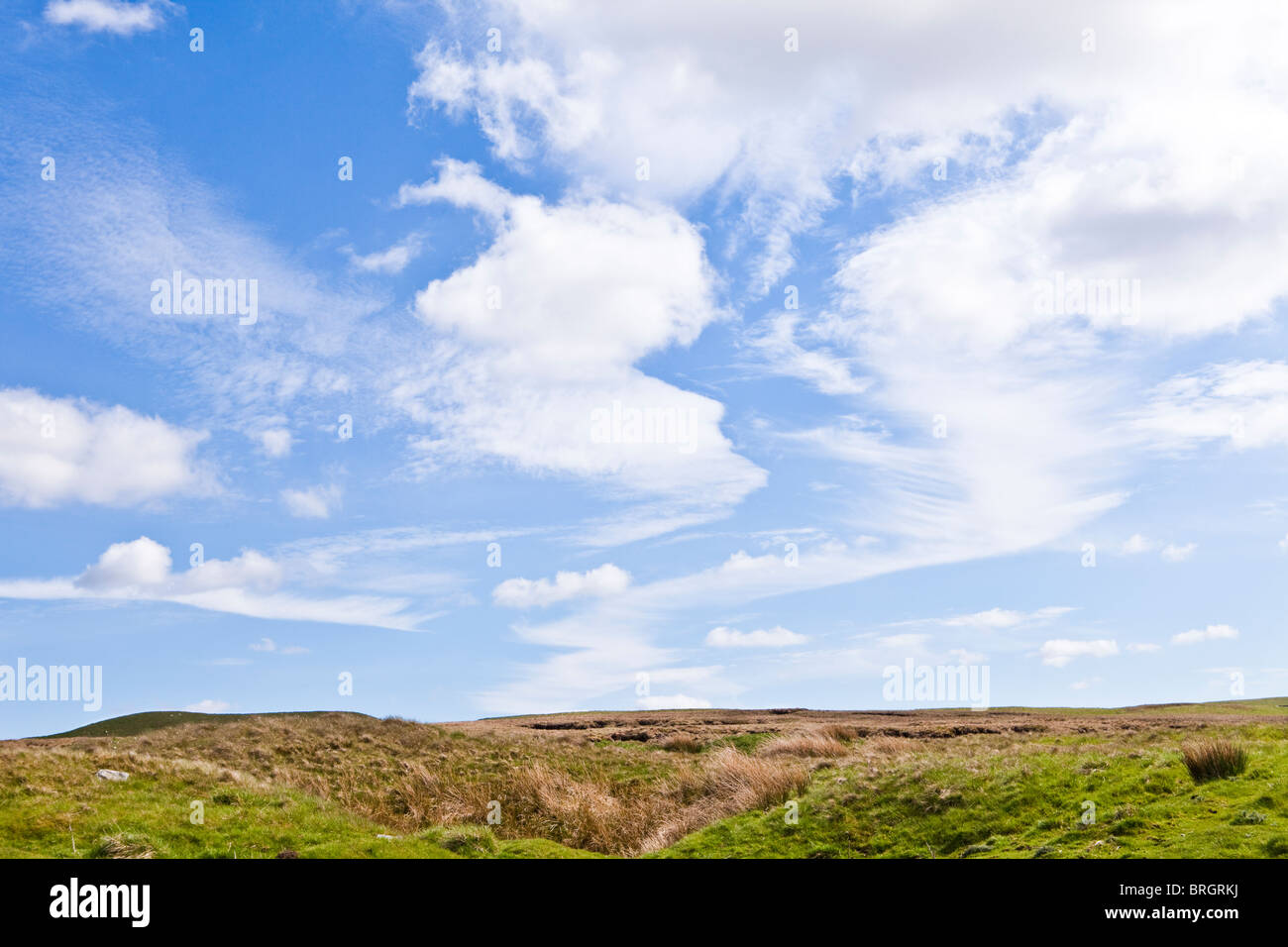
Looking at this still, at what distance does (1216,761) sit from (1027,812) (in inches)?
164

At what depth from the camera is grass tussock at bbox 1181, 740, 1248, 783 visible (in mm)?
17938

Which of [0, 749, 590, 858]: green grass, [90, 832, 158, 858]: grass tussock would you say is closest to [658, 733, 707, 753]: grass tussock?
[0, 749, 590, 858]: green grass

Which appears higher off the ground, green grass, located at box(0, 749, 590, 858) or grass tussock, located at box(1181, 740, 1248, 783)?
grass tussock, located at box(1181, 740, 1248, 783)

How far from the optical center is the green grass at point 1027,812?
15156 millimetres

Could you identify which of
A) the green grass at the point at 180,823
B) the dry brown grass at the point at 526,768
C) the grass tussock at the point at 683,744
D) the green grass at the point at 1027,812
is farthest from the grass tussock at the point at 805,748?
the green grass at the point at 180,823

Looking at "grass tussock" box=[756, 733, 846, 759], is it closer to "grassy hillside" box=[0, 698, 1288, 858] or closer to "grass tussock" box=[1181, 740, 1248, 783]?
"grassy hillside" box=[0, 698, 1288, 858]

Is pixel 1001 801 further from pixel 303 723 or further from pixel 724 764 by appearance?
pixel 303 723

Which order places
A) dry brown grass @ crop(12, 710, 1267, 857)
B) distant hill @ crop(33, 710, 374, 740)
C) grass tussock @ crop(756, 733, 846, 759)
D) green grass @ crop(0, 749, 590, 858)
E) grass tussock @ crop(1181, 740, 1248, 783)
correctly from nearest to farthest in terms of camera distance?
grass tussock @ crop(1181, 740, 1248, 783) → green grass @ crop(0, 749, 590, 858) → dry brown grass @ crop(12, 710, 1267, 857) → grass tussock @ crop(756, 733, 846, 759) → distant hill @ crop(33, 710, 374, 740)

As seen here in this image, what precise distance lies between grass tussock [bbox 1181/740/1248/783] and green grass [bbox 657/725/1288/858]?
223mm

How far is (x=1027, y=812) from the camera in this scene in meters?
18.5

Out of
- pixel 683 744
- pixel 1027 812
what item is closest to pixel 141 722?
pixel 683 744
